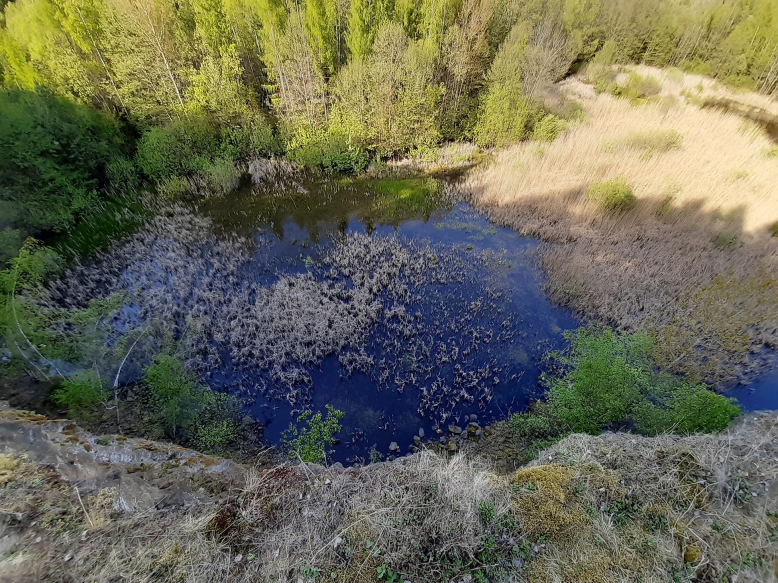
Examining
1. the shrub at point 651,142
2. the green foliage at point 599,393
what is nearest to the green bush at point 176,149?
the green foliage at point 599,393

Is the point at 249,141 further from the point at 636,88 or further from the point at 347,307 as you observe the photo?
the point at 636,88

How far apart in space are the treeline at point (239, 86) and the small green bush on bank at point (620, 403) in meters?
19.3

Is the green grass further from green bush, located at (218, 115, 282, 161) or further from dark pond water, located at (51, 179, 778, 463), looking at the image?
green bush, located at (218, 115, 282, 161)

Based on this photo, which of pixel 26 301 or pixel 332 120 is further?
pixel 332 120

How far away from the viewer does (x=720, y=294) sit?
1372 centimetres

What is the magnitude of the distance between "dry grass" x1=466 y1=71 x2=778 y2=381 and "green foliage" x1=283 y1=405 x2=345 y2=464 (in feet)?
35.7

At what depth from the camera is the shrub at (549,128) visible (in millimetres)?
23984

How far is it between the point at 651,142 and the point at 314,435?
83.7ft

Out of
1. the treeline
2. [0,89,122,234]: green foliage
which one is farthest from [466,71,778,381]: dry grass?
[0,89,122,234]: green foliage

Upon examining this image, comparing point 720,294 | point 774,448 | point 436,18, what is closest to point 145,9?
point 436,18

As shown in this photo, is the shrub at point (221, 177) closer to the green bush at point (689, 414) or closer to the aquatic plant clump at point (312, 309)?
the aquatic plant clump at point (312, 309)

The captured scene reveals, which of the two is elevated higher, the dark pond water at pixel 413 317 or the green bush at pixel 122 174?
the green bush at pixel 122 174

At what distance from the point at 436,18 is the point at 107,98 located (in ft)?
72.7

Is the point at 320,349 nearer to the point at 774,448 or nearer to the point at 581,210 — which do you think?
the point at 774,448
